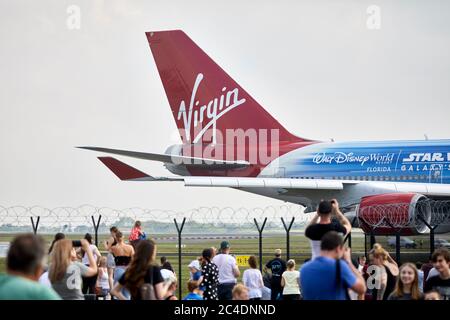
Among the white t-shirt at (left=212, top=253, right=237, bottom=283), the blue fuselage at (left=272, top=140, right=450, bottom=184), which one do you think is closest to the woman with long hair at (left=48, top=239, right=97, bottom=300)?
the white t-shirt at (left=212, top=253, right=237, bottom=283)

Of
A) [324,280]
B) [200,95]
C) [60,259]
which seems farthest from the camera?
[200,95]

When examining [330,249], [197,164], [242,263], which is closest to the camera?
[330,249]

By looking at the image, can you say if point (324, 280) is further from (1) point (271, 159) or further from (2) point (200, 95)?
(2) point (200, 95)

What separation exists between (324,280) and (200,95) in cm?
3049

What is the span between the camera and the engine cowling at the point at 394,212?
2909 centimetres

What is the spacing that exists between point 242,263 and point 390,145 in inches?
330

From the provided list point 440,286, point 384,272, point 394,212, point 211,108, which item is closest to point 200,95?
point 211,108

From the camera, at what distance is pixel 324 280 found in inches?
386

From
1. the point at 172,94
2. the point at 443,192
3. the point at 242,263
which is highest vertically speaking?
the point at 172,94

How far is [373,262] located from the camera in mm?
14898
